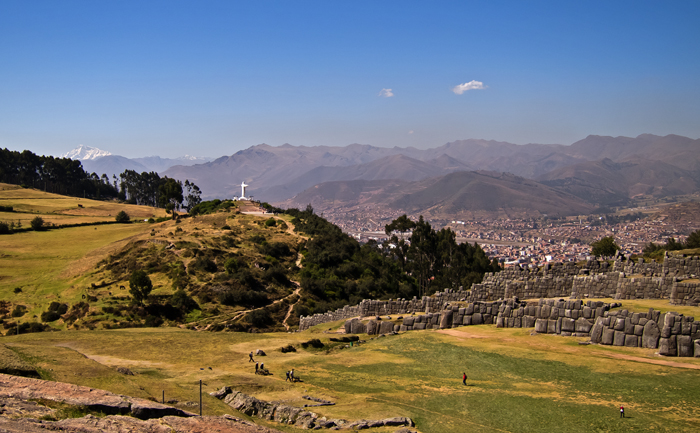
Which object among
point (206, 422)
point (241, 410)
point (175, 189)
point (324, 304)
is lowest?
point (324, 304)

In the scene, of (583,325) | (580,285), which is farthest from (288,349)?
(580,285)

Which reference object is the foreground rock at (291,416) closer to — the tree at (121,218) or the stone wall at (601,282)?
the stone wall at (601,282)

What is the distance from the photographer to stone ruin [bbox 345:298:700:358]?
768 inches

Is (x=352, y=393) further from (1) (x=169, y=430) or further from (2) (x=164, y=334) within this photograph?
(2) (x=164, y=334)

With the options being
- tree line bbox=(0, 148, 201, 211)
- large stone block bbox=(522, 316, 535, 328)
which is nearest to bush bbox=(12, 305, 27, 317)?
large stone block bbox=(522, 316, 535, 328)

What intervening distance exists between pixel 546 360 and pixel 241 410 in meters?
13.0

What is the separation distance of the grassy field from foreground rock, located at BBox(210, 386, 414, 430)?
0.59 m

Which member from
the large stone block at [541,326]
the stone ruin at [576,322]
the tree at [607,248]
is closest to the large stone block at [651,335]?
the stone ruin at [576,322]

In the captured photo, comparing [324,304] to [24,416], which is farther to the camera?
[324,304]

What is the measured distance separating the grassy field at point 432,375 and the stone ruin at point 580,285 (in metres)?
5.84

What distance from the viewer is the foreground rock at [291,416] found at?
1434 centimetres

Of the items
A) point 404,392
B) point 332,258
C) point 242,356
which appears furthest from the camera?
point 332,258

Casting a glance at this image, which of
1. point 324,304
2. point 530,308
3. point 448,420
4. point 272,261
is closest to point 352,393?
point 448,420

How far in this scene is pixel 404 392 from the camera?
1822cm
